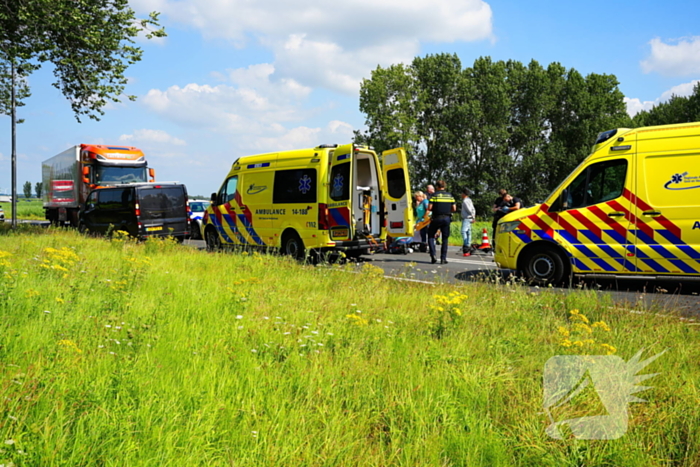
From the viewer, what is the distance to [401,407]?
300 centimetres

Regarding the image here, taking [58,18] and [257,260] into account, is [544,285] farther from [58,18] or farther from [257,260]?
[58,18]

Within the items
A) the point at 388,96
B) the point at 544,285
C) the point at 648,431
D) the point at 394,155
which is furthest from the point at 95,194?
the point at 388,96

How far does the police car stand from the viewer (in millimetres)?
22125

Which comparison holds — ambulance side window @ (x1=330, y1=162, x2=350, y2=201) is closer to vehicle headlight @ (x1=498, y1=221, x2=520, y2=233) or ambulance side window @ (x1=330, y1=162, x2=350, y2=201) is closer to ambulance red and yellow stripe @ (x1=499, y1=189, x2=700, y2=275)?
vehicle headlight @ (x1=498, y1=221, x2=520, y2=233)

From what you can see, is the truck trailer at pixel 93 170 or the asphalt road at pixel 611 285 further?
the truck trailer at pixel 93 170

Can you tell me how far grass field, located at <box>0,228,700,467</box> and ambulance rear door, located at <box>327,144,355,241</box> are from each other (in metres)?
5.07

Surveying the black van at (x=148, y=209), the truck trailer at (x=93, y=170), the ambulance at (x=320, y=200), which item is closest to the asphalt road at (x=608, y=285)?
the ambulance at (x=320, y=200)

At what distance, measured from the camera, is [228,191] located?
13.4 m

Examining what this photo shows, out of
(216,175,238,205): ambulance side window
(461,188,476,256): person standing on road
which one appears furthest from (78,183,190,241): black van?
(461,188,476,256): person standing on road

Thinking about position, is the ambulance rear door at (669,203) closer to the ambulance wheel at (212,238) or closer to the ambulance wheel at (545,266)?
the ambulance wheel at (545,266)

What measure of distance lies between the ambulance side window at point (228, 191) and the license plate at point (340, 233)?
3.61 m

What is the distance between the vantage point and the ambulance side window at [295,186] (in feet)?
36.2

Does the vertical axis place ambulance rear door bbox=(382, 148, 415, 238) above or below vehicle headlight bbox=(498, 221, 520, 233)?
above

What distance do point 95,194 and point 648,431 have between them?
1810 centimetres
